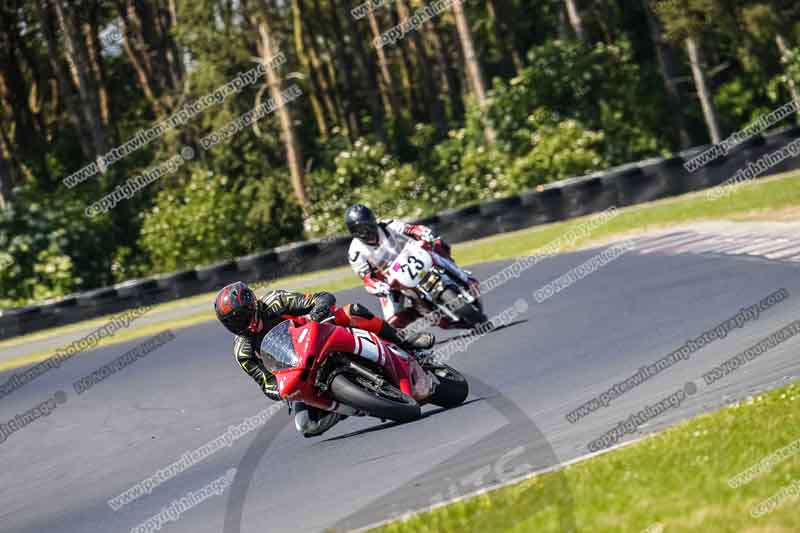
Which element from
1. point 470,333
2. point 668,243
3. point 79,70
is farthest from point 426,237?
point 79,70

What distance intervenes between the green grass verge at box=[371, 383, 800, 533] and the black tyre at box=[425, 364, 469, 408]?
8.85 ft

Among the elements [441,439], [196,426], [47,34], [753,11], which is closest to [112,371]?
[196,426]

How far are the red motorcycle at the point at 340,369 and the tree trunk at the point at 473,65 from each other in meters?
25.6

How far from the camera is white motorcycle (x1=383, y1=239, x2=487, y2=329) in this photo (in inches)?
554

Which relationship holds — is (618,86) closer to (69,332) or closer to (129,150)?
(129,150)

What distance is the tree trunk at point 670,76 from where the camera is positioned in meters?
36.8

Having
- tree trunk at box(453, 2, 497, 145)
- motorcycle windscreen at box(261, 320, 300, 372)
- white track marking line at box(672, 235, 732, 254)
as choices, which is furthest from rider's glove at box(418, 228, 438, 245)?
tree trunk at box(453, 2, 497, 145)

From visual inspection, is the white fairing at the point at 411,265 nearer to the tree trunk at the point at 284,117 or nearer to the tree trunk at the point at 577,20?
the tree trunk at the point at 284,117

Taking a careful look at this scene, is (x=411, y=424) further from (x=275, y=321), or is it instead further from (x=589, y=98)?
(x=589, y=98)

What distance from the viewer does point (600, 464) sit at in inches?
290

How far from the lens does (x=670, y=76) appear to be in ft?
123

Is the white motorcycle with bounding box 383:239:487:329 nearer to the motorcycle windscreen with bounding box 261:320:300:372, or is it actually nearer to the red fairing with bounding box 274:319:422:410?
the red fairing with bounding box 274:319:422:410

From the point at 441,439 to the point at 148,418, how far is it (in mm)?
5303

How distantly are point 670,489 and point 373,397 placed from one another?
3312mm
